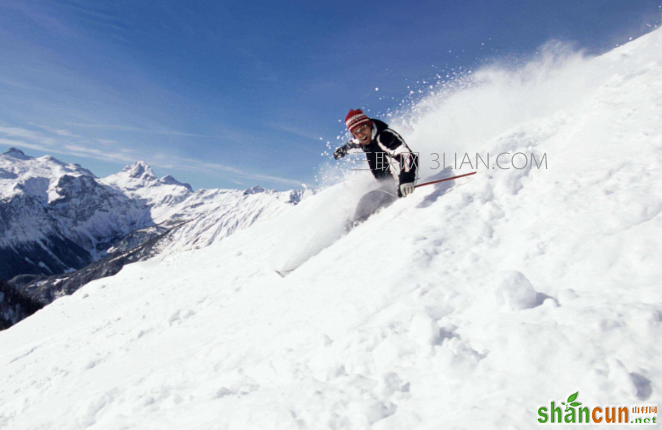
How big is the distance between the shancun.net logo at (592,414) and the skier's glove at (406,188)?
16.9 feet

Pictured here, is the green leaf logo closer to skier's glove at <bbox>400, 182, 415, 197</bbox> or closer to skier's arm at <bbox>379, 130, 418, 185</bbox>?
skier's glove at <bbox>400, 182, 415, 197</bbox>

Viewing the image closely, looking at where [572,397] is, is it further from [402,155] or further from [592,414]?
[402,155]

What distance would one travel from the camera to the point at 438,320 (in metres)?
3.73

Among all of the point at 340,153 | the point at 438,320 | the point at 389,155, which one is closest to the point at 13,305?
the point at 340,153

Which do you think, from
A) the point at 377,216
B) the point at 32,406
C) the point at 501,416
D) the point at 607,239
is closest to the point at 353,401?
the point at 501,416

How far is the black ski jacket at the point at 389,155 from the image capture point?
727 cm

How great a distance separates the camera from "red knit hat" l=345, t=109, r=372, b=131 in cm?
777

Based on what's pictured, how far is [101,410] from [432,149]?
9.20m

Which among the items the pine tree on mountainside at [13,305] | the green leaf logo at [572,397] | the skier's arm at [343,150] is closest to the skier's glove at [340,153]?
the skier's arm at [343,150]

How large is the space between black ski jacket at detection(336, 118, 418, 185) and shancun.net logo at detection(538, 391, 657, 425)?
211 inches

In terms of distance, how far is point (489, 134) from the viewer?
9.47 m

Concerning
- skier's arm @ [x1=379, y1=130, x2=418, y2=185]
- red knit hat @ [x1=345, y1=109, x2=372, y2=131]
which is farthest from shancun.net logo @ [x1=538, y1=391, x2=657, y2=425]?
red knit hat @ [x1=345, y1=109, x2=372, y2=131]

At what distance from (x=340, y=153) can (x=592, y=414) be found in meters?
7.97

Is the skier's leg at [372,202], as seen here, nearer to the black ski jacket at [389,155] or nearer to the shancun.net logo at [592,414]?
the black ski jacket at [389,155]
